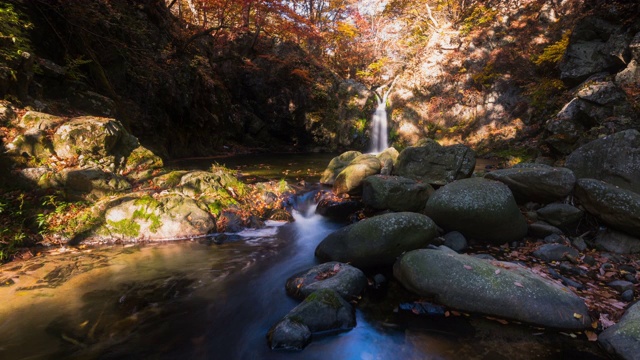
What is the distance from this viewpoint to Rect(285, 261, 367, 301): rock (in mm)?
4780

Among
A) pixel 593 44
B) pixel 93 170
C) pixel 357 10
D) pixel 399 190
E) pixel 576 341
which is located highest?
pixel 357 10

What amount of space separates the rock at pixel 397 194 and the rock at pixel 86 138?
7.07m

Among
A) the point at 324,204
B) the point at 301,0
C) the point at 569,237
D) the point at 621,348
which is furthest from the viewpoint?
the point at 301,0

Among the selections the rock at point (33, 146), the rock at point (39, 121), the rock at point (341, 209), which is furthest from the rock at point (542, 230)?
the rock at point (39, 121)

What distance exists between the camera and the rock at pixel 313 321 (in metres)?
3.84

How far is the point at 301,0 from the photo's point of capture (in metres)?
28.6

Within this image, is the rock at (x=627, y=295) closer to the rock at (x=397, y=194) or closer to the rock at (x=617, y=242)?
the rock at (x=617, y=242)

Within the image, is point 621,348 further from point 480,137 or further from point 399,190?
point 480,137

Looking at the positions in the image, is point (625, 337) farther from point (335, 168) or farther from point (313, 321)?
point (335, 168)

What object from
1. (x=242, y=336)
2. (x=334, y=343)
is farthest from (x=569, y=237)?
(x=242, y=336)

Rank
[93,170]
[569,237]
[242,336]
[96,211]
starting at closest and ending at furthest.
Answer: [242,336], [569,237], [96,211], [93,170]

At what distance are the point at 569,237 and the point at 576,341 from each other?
11.5 feet

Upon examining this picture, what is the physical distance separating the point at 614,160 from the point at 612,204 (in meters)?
1.69

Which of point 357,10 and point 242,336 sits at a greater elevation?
point 357,10
